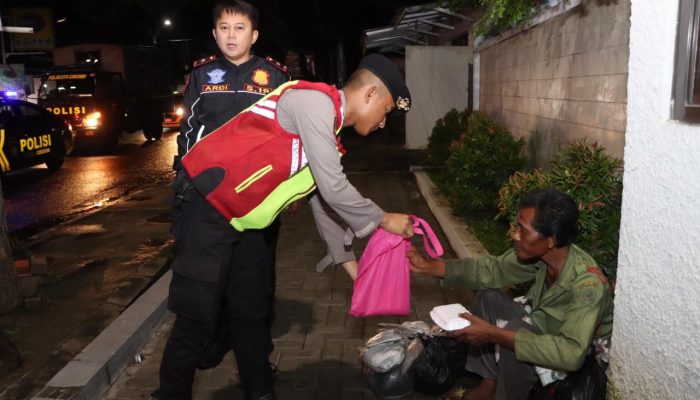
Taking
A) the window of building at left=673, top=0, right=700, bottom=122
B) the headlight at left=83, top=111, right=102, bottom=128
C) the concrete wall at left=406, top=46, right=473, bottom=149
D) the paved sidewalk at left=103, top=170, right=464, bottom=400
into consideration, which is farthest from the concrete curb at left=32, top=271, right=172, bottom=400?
the headlight at left=83, top=111, right=102, bottom=128

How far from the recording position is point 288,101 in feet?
8.31

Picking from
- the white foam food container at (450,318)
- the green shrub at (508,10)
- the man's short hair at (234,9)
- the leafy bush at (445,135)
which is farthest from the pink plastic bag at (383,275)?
the leafy bush at (445,135)

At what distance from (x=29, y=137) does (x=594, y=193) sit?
1058 centimetres

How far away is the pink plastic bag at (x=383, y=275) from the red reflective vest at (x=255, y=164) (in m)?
0.48

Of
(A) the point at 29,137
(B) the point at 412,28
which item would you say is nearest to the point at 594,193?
(A) the point at 29,137

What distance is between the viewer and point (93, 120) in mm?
16500

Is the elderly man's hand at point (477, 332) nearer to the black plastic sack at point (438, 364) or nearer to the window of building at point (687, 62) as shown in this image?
the black plastic sack at point (438, 364)

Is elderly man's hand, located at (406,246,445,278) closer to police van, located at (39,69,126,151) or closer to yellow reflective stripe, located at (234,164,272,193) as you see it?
yellow reflective stripe, located at (234,164,272,193)

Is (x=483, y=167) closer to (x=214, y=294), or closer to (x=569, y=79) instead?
(x=569, y=79)

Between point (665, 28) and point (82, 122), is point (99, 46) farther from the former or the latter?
point (665, 28)

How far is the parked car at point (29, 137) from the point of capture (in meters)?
→ 10.8

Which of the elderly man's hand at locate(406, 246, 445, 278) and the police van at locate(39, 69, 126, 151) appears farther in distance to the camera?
the police van at locate(39, 69, 126, 151)

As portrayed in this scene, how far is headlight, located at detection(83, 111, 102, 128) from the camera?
1644cm

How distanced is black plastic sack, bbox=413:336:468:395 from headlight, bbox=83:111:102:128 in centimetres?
1508
